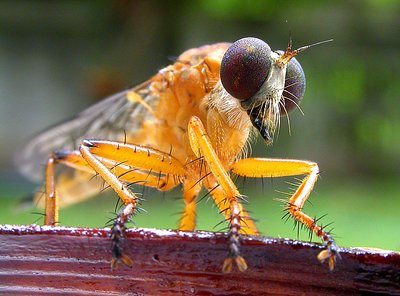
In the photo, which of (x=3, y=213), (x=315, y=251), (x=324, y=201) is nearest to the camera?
(x=315, y=251)

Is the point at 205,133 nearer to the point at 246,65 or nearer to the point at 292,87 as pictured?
the point at 246,65

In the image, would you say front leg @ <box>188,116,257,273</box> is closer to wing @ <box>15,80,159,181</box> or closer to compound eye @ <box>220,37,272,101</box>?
compound eye @ <box>220,37,272,101</box>

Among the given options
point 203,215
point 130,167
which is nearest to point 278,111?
point 130,167

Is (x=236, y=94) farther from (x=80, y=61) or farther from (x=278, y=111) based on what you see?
(x=80, y=61)

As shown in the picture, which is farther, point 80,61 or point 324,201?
point 80,61

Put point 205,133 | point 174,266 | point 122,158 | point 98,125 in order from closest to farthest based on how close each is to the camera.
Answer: point 174,266 < point 205,133 < point 122,158 < point 98,125

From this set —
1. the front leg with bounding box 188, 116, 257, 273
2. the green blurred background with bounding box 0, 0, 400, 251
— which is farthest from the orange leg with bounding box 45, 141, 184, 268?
the green blurred background with bounding box 0, 0, 400, 251

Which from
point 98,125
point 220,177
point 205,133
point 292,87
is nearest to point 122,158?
point 205,133
